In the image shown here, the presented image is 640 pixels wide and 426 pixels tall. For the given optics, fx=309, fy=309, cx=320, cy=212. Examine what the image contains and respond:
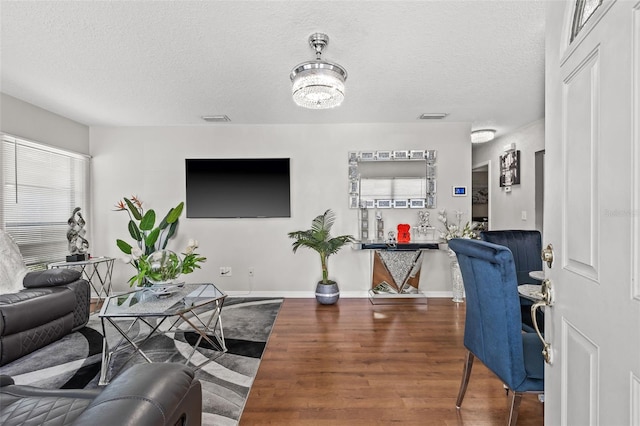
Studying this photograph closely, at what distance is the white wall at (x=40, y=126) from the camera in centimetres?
322

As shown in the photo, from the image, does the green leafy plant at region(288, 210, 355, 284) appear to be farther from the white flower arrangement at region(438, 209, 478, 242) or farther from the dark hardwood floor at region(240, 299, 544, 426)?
the white flower arrangement at region(438, 209, 478, 242)

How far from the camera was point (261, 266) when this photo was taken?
14.3ft

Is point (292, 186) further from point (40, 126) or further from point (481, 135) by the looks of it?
point (40, 126)

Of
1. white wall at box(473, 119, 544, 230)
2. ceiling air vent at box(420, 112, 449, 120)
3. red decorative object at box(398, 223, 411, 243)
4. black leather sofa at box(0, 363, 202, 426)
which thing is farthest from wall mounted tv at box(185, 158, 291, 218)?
white wall at box(473, 119, 544, 230)

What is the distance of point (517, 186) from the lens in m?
4.68

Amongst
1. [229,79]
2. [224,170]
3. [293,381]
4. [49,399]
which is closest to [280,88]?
[229,79]

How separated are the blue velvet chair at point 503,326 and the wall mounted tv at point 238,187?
3027 mm

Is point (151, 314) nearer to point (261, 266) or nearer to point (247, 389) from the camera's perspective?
point (247, 389)

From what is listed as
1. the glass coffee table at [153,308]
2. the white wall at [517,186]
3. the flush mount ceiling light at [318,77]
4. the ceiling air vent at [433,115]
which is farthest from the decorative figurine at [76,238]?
the white wall at [517,186]

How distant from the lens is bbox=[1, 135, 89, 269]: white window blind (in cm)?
326

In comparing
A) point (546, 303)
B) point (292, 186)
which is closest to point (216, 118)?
point (292, 186)

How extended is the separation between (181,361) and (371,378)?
1479 millimetres

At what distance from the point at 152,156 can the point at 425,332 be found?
4.14 metres

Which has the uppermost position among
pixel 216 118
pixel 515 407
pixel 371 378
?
pixel 216 118
